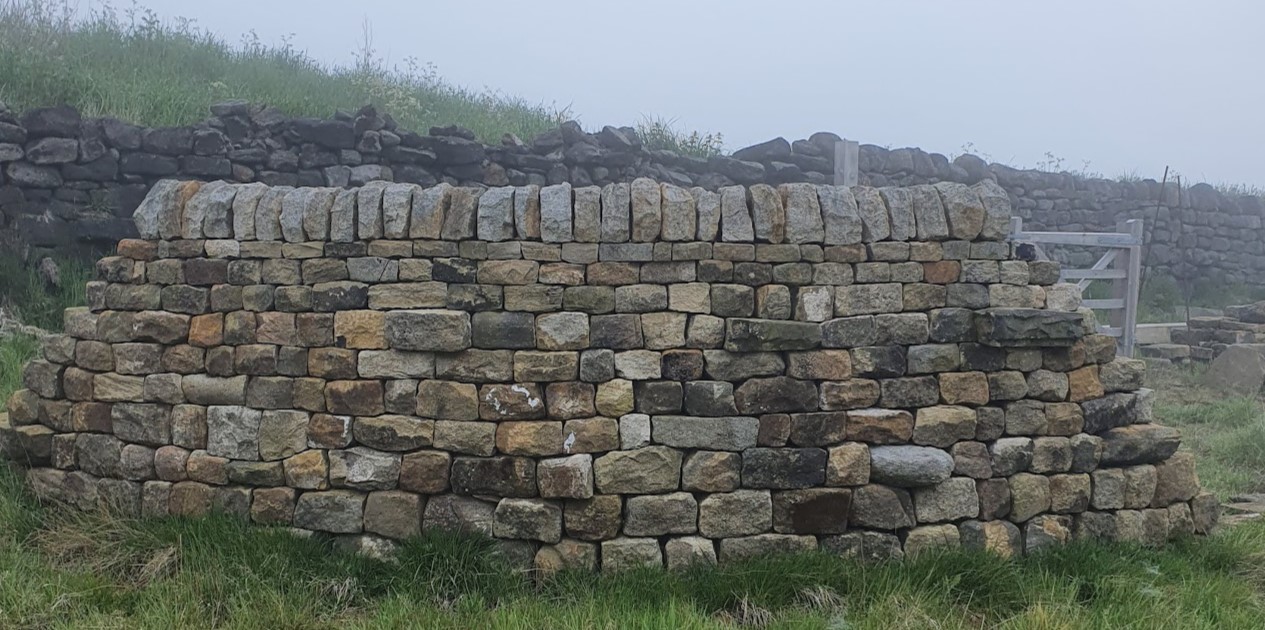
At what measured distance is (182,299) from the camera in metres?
4.15

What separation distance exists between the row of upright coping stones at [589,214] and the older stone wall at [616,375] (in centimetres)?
1

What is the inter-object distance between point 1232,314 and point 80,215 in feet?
45.3

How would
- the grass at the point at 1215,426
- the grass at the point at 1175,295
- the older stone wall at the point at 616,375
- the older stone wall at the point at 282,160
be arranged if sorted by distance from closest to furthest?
the older stone wall at the point at 616,375 < the grass at the point at 1215,426 < the older stone wall at the point at 282,160 < the grass at the point at 1175,295

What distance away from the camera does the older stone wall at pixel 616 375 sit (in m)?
3.85

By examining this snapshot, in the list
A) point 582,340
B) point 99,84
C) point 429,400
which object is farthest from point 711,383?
point 99,84

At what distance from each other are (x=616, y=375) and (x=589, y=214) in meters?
0.75

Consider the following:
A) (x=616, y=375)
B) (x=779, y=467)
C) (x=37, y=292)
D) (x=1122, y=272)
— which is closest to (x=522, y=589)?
(x=616, y=375)

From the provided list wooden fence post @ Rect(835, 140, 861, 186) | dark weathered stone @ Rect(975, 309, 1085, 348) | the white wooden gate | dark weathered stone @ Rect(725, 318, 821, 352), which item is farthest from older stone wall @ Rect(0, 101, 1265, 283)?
dark weathered stone @ Rect(975, 309, 1085, 348)

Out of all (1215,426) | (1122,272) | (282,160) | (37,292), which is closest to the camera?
(1215,426)

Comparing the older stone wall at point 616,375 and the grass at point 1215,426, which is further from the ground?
the older stone wall at point 616,375

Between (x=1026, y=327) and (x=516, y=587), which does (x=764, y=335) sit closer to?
(x=1026, y=327)

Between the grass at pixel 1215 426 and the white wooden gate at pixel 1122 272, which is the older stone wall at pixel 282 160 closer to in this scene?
the white wooden gate at pixel 1122 272

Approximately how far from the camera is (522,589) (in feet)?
12.1

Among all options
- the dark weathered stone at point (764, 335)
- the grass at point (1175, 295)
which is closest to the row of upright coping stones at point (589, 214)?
the dark weathered stone at point (764, 335)
